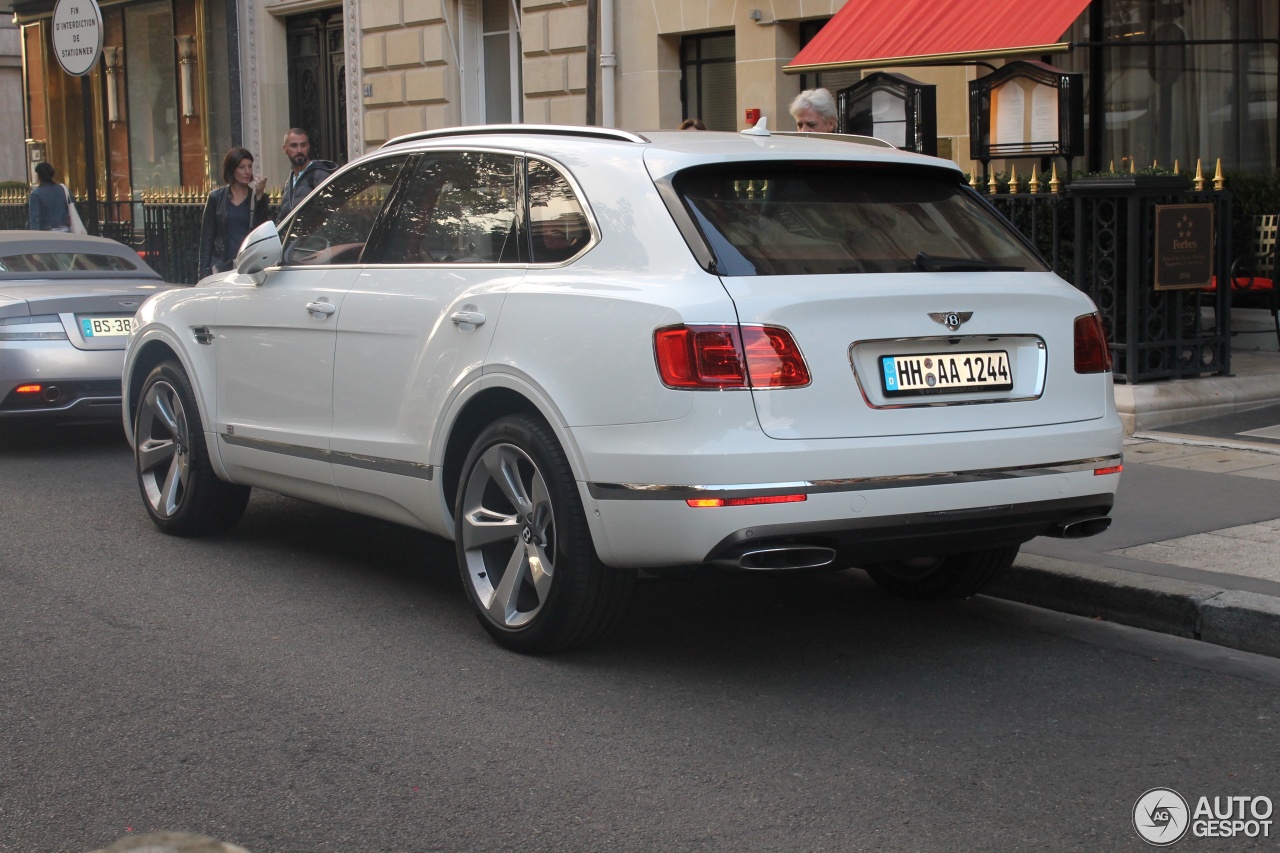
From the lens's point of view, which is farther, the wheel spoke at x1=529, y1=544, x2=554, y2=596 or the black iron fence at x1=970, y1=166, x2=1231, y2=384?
the black iron fence at x1=970, y1=166, x2=1231, y2=384

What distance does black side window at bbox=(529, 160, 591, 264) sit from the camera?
17.4 feet

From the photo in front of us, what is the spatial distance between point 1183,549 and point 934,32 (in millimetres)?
8007

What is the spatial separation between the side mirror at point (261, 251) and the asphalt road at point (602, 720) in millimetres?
1220

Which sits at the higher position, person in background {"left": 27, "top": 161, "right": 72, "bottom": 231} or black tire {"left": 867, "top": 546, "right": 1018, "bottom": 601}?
person in background {"left": 27, "top": 161, "right": 72, "bottom": 231}

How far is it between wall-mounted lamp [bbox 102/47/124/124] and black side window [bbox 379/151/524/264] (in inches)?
939

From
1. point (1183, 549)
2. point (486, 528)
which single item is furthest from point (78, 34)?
point (1183, 549)

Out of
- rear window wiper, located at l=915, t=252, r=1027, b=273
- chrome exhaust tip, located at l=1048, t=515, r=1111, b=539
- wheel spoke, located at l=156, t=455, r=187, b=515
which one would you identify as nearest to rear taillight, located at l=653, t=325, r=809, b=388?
A: rear window wiper, located at l=915, t=252, r=1027, b=273

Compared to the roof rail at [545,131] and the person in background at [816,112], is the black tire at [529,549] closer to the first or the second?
the roof rail at [545,131]

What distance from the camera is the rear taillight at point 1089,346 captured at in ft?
17.2

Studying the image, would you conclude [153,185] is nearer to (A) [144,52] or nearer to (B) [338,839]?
(A) [144,52]

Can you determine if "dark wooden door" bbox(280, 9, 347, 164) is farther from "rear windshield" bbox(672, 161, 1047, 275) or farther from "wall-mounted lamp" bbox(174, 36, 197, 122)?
"rear windshield" bbox(672, 161, 1047, 275)

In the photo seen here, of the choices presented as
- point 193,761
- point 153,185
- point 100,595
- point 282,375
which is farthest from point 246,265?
point 153,185

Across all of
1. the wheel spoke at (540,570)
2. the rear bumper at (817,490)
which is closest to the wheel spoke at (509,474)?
the wheel spoke at (540,570)

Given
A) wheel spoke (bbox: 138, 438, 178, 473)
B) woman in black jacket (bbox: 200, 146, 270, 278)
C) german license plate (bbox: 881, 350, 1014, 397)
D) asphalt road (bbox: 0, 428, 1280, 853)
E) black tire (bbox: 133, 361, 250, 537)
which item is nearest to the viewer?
asphalt road (bbox: 0, 428, 1280, 853)
